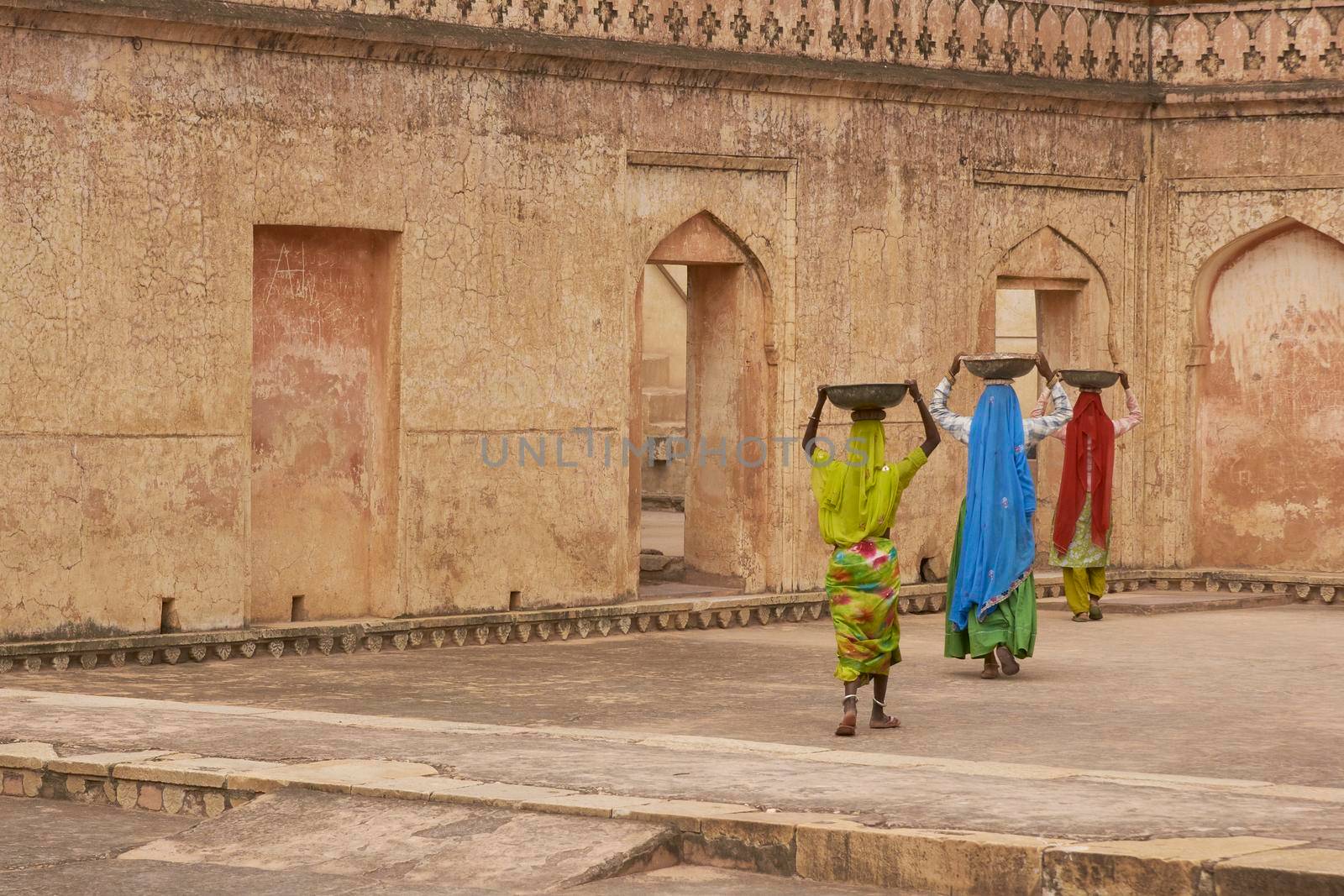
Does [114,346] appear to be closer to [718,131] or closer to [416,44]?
[416,44]

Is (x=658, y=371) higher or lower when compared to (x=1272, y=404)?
higher

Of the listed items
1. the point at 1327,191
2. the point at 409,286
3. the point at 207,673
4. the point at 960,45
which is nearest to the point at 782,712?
the point at 207,673

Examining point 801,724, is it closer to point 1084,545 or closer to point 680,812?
point 680,812

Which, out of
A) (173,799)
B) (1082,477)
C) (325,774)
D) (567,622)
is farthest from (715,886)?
(1082,477)

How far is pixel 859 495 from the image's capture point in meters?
8.45

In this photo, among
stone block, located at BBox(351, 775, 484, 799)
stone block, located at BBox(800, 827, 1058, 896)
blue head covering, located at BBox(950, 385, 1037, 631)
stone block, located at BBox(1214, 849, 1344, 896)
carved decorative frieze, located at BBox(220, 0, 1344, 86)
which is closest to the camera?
stone block, located at BBox(1214, 849, 1344, 896)

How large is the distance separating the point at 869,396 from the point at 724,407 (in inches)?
200

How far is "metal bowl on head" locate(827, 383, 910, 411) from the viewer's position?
28.2 ft

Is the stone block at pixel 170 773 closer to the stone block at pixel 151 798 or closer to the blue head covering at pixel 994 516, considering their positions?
the stone block at pixel 151 798

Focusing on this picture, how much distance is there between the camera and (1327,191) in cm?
1480

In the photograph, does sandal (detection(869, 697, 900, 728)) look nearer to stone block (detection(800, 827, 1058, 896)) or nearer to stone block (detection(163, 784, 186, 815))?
stone block (detection(800, 827, 1058, 896))

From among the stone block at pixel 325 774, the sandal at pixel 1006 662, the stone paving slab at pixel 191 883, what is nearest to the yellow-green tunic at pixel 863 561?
the sandal at pixel 1006 662

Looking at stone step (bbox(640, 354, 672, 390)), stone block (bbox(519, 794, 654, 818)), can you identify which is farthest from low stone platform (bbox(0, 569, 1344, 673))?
stone step (bbox(640, 354, 672, 390))

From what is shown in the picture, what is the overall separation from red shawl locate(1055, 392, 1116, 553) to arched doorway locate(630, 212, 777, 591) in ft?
6.20
